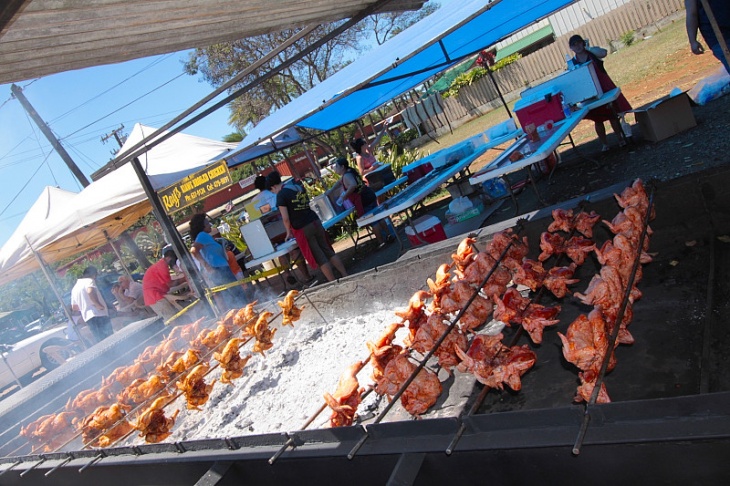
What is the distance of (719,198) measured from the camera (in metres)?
3.16

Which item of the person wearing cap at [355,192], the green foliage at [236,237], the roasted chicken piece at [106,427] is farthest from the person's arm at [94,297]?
the roasted chicken piece at [106,427]

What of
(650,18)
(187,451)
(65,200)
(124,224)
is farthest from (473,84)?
(187,451)

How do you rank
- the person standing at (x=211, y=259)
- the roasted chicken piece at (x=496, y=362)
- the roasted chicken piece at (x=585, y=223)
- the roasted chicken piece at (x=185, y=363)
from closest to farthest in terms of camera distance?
the roasted chicken piece at (x=496, y=362), the roasted chicken piece at (x=585, y=223), the roasted chicken piece at (x=185, y=363), the person standing at (x=211, y=259)

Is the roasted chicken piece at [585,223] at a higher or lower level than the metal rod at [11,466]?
lower

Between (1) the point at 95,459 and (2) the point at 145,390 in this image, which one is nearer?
(1) the point at 95,459

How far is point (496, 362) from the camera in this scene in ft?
8.66

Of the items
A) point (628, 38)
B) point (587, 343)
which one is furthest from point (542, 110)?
point (628, 38)

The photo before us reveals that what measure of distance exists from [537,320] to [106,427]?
3813 mm

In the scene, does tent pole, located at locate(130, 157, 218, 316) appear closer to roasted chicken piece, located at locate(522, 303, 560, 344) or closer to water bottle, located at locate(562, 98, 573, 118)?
roasted chicken piece, located at locate(522, 303, 560, 344)

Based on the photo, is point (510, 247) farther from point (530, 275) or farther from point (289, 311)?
point (289, 311)

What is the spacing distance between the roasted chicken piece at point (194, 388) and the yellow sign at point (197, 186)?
112 inches

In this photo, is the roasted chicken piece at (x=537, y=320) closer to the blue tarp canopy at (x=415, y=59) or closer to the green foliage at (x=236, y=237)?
the blue tarp canopy at (x=415, y=59)

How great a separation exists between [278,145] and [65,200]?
5607 millimetres

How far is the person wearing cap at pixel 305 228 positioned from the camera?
7.82 m
